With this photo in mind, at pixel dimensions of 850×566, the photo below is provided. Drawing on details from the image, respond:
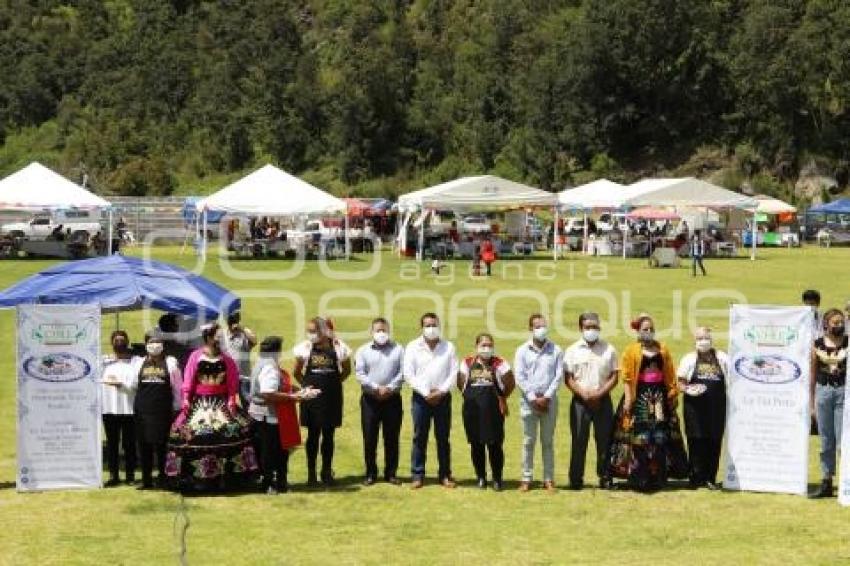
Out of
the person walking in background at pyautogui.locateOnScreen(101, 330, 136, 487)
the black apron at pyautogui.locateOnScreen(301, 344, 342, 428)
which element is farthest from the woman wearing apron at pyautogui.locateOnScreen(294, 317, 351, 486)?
the person walking in background at pyautogui.locateOnScreen(101, 330, 136, 487)

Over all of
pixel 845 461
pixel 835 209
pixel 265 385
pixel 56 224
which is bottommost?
pixel 845 461

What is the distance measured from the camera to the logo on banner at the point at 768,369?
11180 millimetres

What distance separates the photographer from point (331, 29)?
411 feet

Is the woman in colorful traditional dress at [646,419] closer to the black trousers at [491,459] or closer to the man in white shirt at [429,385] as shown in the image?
the black trousers at [491,459]

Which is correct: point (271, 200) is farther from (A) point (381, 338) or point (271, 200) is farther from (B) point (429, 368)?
(B) point (429, 368)

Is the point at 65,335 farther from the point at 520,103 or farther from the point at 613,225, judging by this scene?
the point at 520,103

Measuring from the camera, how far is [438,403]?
11.4 metres

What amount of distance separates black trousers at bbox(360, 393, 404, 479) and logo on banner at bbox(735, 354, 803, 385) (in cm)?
311

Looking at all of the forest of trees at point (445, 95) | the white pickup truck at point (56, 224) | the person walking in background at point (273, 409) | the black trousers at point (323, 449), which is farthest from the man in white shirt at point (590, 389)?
the forest of trees at point (445, 95)

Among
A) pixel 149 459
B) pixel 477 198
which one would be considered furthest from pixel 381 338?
pixel 477 198

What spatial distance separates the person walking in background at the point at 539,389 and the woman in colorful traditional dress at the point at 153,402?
10.1 ft

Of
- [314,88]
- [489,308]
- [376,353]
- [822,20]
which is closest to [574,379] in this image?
[376,353]

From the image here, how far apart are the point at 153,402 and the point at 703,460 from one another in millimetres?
4955

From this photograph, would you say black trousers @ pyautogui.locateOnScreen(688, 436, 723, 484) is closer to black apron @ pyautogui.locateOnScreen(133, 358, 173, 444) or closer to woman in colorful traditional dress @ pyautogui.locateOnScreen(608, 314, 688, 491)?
woman in colorful traditional dress @ pyautogui.locateOnScreen(608, 314, 688, 491)
